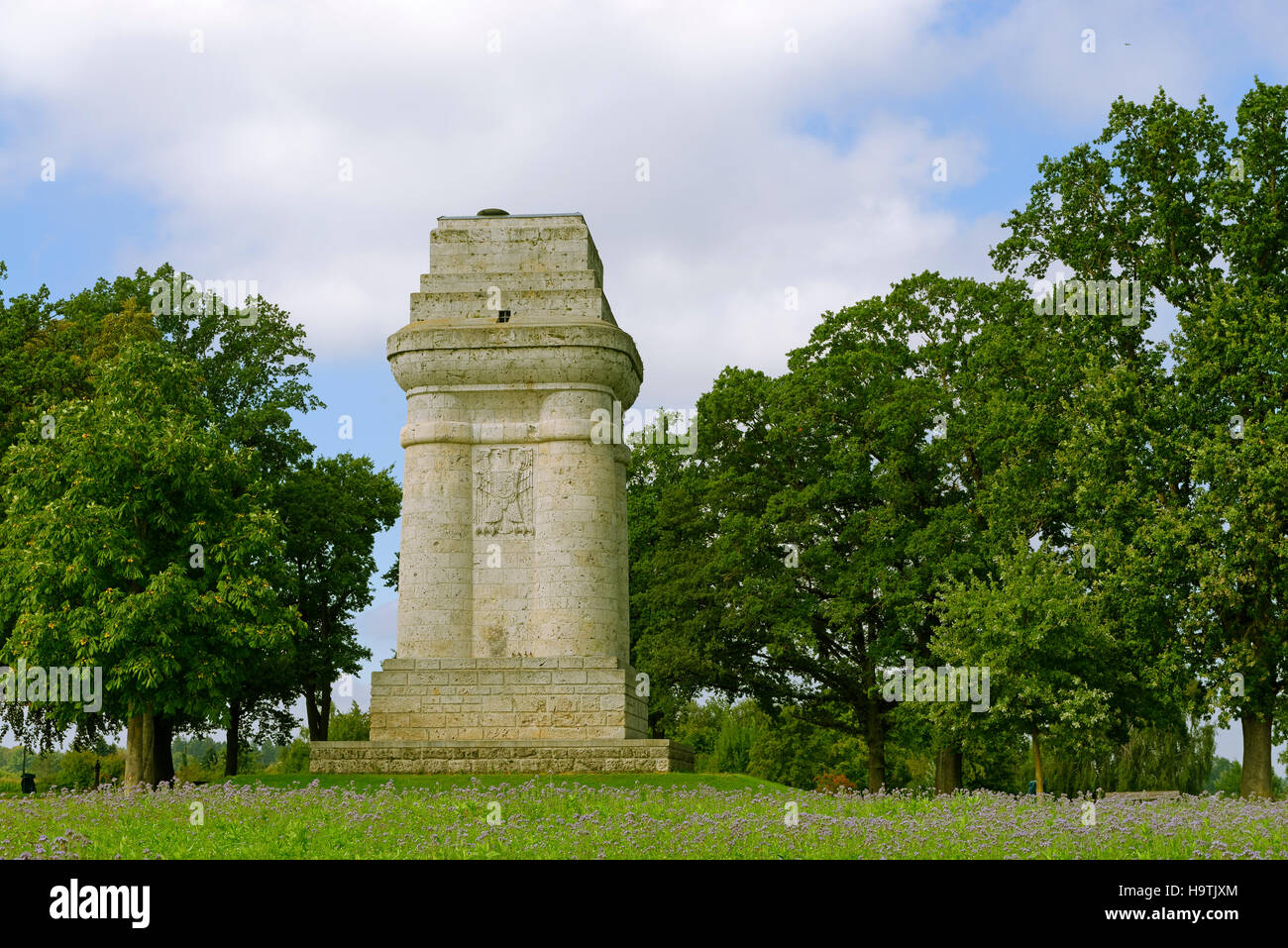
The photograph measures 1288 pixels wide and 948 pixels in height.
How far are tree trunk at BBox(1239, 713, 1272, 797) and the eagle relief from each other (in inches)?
728

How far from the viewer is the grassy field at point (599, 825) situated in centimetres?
1261

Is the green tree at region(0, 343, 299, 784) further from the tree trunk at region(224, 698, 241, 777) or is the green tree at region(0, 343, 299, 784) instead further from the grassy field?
the tree trunk at region(224, 698, 241, 777)

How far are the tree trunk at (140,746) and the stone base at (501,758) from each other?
5690 millimetres

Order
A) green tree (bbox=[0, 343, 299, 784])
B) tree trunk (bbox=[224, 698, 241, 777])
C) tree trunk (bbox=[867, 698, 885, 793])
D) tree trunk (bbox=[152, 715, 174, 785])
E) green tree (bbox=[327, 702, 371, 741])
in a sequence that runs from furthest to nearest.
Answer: green tree (bbox=[327, 702, 371, 741])
tree trunk (bbox=[224, 698, 241, 777])
tree trunk (bbox=[867, 698, 885, 793])
tree trunk (bbox=[152, 715, 174, 785])
green tree (bbox=[0, 343, 299, 784])

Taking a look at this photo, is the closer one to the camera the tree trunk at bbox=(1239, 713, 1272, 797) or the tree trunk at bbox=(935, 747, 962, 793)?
the tree trunk at bbox=(1239, 713, 1272, 797)

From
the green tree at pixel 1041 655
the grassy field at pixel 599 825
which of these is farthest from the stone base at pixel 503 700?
the green tree at pixel 1041 655

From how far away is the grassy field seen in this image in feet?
41.4

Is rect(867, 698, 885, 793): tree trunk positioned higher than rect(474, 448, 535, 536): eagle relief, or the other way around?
rect(474, 448, 535, 536): eagle relief

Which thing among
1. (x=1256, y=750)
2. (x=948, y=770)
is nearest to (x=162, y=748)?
(x=948, y=770)

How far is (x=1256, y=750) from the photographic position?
3152 cm

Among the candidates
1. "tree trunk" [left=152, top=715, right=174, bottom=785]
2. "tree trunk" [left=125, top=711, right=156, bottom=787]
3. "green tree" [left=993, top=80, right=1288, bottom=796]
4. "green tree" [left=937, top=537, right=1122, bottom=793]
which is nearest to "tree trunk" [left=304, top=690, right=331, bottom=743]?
"tree trunk" [left=152, top=715, right=174, bottom=785]

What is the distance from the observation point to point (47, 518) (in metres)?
24.9

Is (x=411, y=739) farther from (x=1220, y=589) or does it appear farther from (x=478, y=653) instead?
(x=1220, y=589)
